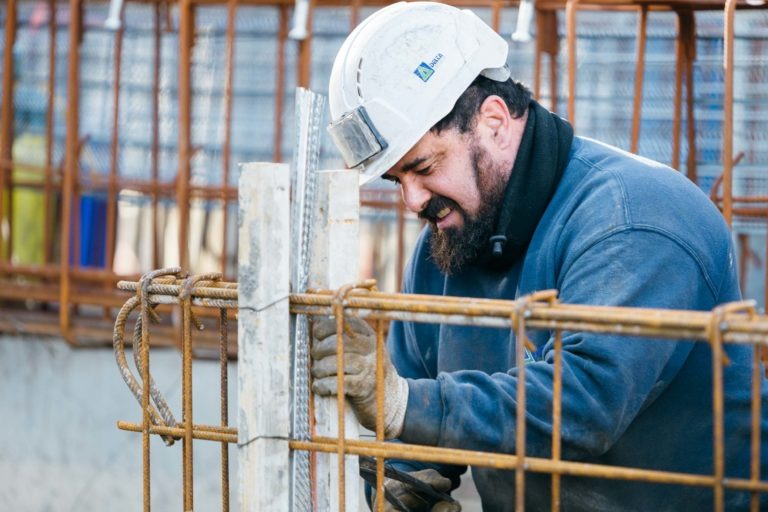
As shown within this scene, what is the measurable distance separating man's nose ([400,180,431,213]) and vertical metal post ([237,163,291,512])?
836 mm

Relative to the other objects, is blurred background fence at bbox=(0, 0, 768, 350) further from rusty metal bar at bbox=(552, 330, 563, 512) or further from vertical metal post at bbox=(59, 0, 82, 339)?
rusty metal bar at bbox=(552, 330, 563, 512)

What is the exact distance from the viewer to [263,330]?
2.14 m

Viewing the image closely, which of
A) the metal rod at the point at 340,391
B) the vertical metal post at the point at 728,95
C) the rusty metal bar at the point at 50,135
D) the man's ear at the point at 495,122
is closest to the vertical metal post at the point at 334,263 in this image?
the metal rod at the point at 340,391

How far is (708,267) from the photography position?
2521 millimetres

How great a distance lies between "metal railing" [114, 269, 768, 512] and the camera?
1881 millimetres

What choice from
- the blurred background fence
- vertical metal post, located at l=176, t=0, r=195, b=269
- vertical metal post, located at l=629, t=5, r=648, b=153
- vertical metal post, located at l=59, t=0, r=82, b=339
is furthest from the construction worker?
vertical metal post, located at l=59, t=0, r=82, b=339

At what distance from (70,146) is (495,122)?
4.20 metres

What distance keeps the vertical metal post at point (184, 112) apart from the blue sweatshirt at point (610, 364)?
3.52 meters

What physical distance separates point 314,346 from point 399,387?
190 millimetres

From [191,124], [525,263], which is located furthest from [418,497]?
[191,124]

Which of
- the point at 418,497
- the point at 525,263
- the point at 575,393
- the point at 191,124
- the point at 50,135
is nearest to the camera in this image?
the point at 575,393

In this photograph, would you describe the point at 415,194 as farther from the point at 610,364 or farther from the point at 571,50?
the point at 571,50

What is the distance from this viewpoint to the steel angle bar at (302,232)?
2176 millimetres

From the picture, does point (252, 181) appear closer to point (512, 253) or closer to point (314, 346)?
point (314, 346)
